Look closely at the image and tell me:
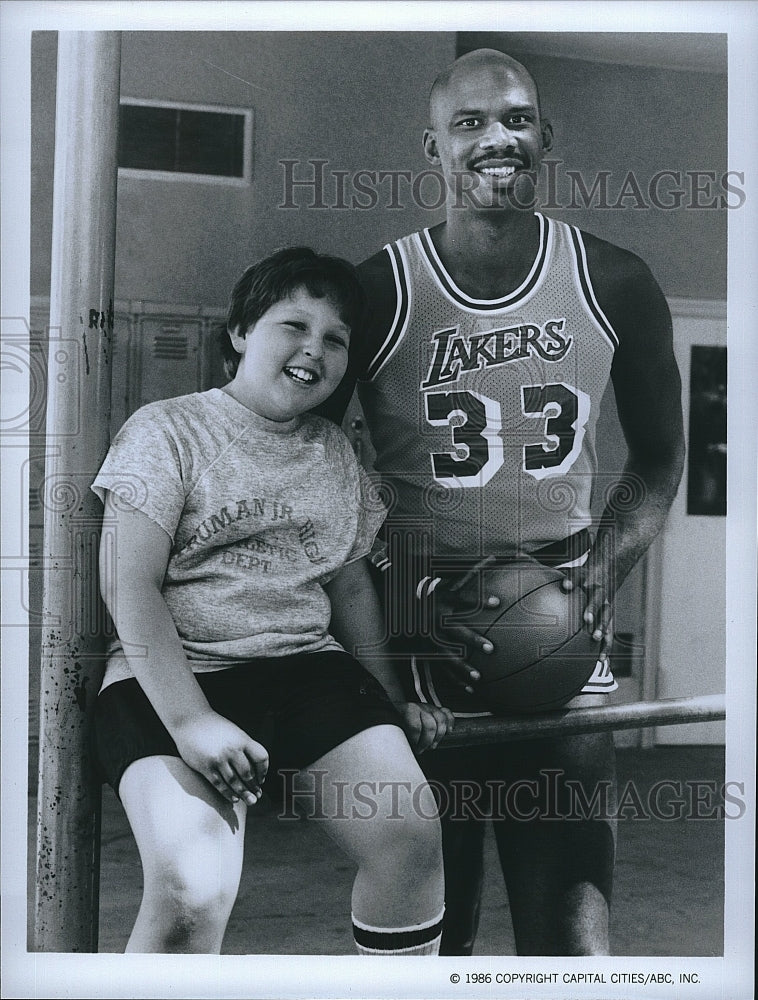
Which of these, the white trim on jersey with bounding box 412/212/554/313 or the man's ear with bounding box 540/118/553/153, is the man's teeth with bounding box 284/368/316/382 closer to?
the white trim on jersey with bounding box 412/212/554/313

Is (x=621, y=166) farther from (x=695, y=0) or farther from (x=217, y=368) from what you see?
(x=217, y=368)

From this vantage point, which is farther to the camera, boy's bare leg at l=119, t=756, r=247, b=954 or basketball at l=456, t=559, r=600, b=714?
basketball at l=456, t=559, r=600, b=714

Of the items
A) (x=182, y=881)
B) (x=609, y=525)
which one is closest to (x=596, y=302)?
(x=609, y=525)

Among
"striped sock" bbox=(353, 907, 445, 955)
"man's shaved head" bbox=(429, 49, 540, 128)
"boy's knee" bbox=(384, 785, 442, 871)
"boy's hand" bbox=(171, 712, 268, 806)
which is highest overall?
"man's shaved head" bbox=(429, 49, 540, 128)

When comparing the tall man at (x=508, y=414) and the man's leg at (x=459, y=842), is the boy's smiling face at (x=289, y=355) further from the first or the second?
the man's leg at (x=459, y=842)

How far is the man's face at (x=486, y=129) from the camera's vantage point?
285 cm

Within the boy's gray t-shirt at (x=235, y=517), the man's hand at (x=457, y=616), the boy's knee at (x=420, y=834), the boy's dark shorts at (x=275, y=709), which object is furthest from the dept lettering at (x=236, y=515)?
the boy's knee at (x=420, y=834)

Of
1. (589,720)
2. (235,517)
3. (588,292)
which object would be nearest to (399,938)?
(589,720)

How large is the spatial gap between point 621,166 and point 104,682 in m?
1.83

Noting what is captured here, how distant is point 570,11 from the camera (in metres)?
2.87

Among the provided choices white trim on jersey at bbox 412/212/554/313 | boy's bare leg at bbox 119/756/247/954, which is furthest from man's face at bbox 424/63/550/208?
boy's bare leg at bbox 119/756/247/954

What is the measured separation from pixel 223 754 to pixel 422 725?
498 mm

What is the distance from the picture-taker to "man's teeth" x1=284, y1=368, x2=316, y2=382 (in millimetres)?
2807

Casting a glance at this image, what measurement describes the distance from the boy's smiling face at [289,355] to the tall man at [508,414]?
0.10m
